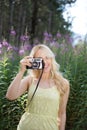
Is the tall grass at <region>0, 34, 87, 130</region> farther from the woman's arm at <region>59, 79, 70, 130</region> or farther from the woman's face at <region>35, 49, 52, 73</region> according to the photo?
the woman's face at <region>35, 49, 52, 73</region>

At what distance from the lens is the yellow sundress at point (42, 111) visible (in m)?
3.96

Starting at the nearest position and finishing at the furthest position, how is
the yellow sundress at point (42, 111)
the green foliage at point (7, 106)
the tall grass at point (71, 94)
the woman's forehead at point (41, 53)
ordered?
the yellow sundress at point (42, 111)
the woman's forehead at point (41, 53)
the tall grass at point (71, 94)
the green foliage at point (7, 106)

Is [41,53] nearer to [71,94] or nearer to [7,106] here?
[71,94]

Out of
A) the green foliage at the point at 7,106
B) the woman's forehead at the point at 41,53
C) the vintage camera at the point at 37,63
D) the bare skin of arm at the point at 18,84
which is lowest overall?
the green foliage at the point at 7,106

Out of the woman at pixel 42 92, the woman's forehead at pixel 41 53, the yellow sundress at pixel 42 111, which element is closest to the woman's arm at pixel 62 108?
the woman at pixel 42 92

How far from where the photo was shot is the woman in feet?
13.0

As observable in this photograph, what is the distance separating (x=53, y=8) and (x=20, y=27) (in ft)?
12.6

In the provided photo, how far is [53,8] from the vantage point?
35.7 m

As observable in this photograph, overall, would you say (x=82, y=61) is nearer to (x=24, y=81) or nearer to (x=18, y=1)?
(x=24, y=81)

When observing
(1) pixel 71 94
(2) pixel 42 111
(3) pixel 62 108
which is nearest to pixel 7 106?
(1) pixel 71 94

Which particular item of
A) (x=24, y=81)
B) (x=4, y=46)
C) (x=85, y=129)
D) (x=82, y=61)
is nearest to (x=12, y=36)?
(x=4, y=46)

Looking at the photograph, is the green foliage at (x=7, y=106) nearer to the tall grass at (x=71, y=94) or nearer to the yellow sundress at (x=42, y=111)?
the tall grass at (x=71, y=94)

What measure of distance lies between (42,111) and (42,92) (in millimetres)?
158

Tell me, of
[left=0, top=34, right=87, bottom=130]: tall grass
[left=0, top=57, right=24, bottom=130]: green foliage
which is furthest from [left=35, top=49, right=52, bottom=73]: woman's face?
[left=0, top=57, right=24, bottom=130]: green foliage
